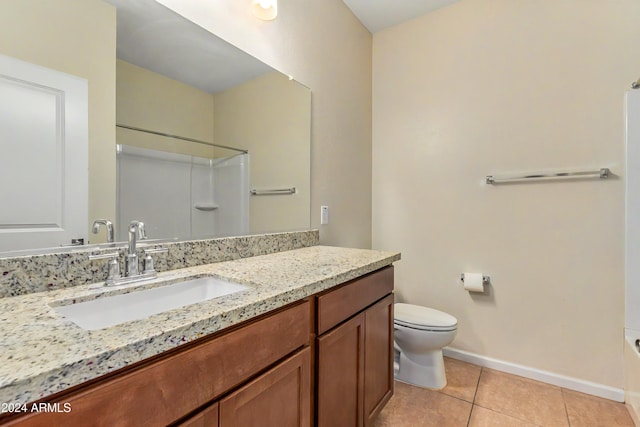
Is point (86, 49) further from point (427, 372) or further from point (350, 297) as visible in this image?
point (427, 372)

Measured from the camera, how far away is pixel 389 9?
2.18 meters

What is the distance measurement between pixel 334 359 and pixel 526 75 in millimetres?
2073

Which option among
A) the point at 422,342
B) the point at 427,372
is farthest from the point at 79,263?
the point at 427,372

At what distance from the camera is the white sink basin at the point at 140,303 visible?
0.75m

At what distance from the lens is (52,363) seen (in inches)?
16.6

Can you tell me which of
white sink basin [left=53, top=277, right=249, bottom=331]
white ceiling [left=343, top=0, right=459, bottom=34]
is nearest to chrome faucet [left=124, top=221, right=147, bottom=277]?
white sink basin [left=53, top=277, right=249, bottom=331]

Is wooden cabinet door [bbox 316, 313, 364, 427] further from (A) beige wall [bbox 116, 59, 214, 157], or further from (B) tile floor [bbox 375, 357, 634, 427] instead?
(A) beige wall [bbox 116, 59, 214, 157]

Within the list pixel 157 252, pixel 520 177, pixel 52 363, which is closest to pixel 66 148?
pixel 157 252

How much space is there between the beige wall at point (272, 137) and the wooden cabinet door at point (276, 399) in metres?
0.77

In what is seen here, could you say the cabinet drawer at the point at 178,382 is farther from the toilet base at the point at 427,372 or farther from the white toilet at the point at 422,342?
the toilet base at the point at 427,372

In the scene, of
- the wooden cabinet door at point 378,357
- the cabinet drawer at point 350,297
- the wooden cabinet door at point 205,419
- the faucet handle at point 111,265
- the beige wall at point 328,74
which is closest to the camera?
the wooden cabinet door at point 205,419

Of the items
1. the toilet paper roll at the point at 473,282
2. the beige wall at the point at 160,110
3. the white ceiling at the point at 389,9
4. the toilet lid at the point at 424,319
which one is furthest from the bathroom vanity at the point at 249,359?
the white ceiling at the point at 389,9

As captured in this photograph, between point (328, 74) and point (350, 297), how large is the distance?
5.00 feet

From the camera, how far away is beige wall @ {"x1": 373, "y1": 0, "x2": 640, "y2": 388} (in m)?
1.67
